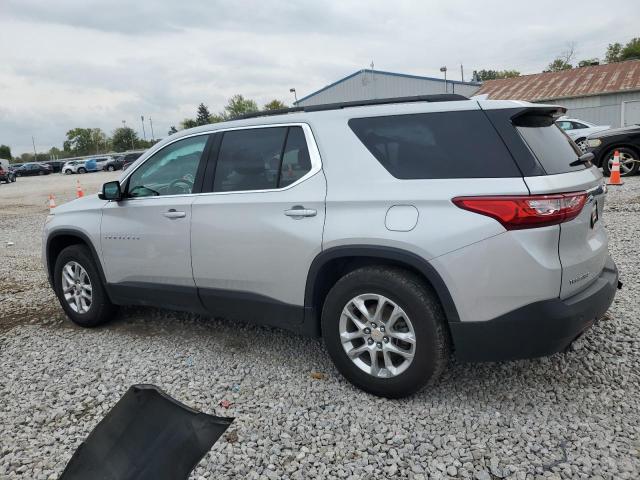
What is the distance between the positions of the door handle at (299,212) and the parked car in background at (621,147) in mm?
11467

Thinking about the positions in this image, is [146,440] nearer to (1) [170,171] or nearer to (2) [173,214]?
(2) [173,214]

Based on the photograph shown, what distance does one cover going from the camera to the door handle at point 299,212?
324 centimetres

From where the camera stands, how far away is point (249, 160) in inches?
146

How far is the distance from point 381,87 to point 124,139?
71536 millimetres

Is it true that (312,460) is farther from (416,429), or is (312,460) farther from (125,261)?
(125,261)

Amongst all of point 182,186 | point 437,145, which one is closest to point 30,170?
point 182,186

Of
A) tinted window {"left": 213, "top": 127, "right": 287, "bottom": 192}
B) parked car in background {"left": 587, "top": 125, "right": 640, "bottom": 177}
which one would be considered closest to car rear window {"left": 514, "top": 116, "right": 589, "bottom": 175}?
tinted window {"left": 213, "top": 127, "right": 287, "bottom": 192}

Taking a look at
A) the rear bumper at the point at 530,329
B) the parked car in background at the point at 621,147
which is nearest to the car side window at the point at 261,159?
the rear bumper at the point at 530,329

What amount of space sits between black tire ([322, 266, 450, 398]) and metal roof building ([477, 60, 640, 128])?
24.0 m

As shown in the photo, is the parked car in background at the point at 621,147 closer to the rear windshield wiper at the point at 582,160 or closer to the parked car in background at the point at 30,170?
the rear windshield wiper at the point at 582,160

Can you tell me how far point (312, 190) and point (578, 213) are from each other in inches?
60.7

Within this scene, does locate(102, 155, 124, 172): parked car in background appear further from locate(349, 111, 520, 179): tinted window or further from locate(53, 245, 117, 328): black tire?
locate(349, 111, 520, 179): tinted window

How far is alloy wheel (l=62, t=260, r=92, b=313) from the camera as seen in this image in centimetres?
470

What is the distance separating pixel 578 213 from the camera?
2787 millimetres
